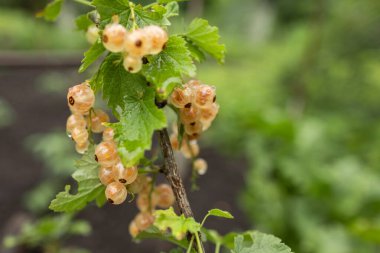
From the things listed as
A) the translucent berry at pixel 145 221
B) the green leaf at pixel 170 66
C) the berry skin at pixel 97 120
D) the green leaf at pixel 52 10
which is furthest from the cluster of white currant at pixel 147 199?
the green leaf at pixel 52 10

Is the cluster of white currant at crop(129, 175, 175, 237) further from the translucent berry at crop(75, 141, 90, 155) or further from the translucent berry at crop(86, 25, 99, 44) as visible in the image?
the translucent berry at crop(86, 25, 99, 44)

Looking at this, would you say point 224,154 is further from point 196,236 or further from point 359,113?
point 196,236

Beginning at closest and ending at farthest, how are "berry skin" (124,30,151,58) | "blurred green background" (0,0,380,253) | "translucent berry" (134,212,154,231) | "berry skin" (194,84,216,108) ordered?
"berry skin" (124,30,151,58) → "berry skin" (194,84,216,108) → "translucent berry" (134,212,154,231) → "blurred green background" (0,0,380,253)

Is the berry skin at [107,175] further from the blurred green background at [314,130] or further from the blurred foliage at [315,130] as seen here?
the blurred foliage at [315,130]

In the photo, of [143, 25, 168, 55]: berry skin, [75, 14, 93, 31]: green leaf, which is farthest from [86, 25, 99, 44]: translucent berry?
[143, 25, 168, 55]: berry skin

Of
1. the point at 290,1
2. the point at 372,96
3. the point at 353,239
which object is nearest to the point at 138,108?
the point at 353,239

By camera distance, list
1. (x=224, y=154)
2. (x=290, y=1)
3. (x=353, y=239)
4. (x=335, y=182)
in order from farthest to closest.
A: (x=290, y=1)
(x=224, y=154)
(x=335, y=182)
(x=353, y=239)

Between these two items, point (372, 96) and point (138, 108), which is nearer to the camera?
point (138, 108)
